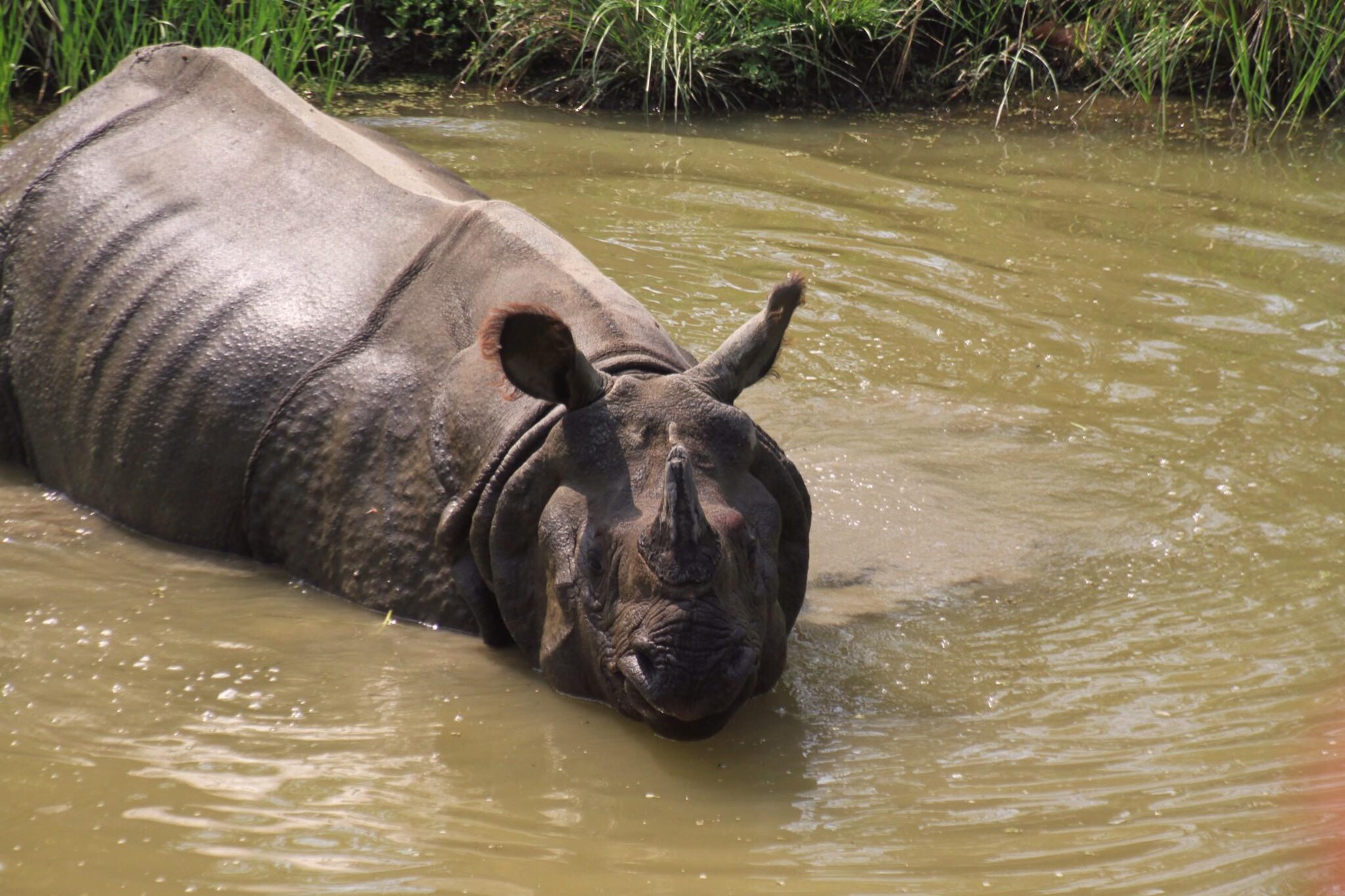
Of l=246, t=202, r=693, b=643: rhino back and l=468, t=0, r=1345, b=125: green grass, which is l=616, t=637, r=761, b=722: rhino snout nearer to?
l=246, t=202, r=693, b=643: rhino back

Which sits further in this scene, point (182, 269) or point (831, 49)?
point (831, 49)

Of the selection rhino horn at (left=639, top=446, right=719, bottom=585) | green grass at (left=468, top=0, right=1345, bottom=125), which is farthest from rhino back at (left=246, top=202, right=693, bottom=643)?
green grass at (left=468, top=0, right=1345, bottom=125)

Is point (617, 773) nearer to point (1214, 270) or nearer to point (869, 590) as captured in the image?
point (869, 590)

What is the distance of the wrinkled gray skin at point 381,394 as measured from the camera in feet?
13.4

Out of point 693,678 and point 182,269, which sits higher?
point 182,269

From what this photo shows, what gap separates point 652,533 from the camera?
3.88 meters

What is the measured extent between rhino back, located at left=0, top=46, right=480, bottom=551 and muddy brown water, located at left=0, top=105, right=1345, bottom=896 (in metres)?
0.27

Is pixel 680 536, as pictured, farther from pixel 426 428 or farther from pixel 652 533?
pixel 426 428

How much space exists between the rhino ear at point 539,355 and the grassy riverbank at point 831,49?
244 inches

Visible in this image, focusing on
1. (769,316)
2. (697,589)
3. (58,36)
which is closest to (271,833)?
(697,589)

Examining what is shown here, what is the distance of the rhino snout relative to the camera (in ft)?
12.5

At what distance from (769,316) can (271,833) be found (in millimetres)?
1958

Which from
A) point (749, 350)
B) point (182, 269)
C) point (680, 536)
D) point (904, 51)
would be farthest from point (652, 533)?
point (904, 51)

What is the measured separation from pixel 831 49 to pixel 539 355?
7957 mm
